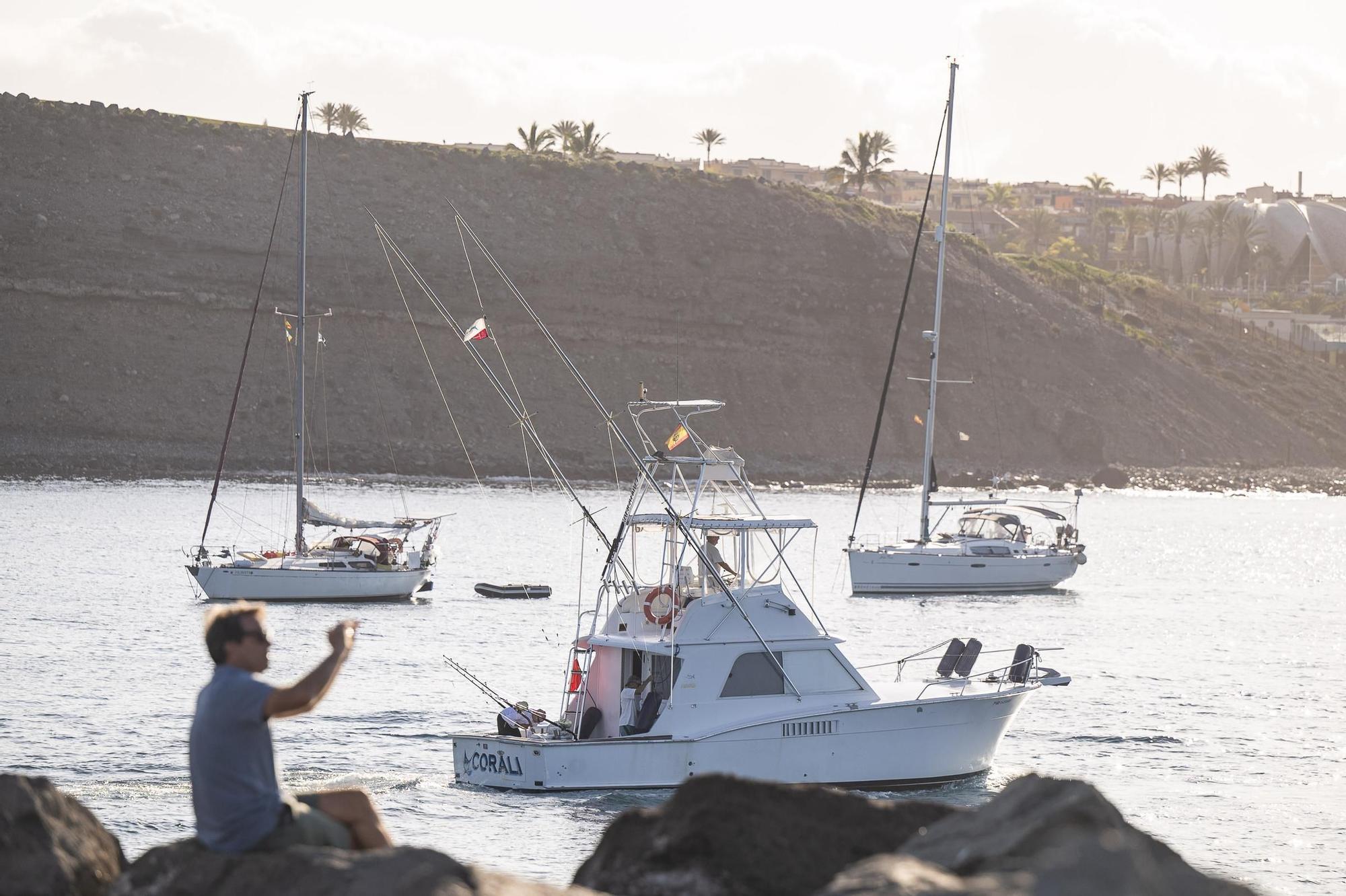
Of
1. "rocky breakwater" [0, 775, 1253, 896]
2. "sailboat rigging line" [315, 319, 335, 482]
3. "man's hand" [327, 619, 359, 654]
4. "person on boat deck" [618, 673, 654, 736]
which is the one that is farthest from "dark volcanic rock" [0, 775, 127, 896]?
"sailboat rigging line" [315, 319, 335, 482]

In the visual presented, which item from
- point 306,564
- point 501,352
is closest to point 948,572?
point 501,352

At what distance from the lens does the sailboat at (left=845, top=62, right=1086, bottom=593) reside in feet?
164

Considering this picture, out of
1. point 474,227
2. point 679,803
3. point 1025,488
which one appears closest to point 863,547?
point 679,803

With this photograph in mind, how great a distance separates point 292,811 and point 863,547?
43.8 m

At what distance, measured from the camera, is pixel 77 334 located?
104500mm

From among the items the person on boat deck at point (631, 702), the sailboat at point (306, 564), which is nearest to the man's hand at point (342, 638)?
the person on boat deck at point (631, 702)

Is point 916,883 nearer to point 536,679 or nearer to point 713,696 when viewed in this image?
point 713,696

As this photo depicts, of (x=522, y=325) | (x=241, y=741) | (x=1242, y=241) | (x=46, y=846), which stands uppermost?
(x=1242, y=241)

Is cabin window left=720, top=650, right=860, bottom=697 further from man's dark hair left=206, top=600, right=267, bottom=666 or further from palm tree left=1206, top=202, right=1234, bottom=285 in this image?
palm tree left=1206, top=202, right=1234, bottom=285

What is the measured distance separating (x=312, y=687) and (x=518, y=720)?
1377 cm

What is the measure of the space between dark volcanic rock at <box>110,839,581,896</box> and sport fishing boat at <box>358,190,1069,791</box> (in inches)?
469

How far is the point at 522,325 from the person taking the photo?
11488 centimetres

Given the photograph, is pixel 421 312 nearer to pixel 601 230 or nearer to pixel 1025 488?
pixel 601 230

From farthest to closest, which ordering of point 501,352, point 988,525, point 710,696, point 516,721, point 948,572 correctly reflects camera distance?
point 988,525 → point 948,572 → point 501,352 → point 516,721 → point 710,696
